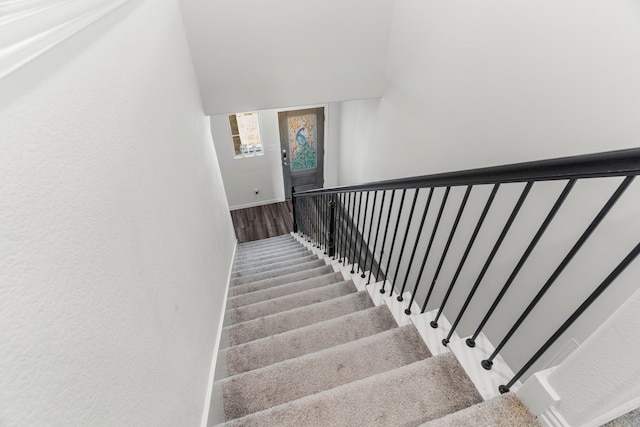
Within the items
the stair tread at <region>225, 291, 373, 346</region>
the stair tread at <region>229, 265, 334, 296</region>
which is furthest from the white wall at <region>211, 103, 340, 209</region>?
the stair tread at <region>225, 291, 373, 346</region>

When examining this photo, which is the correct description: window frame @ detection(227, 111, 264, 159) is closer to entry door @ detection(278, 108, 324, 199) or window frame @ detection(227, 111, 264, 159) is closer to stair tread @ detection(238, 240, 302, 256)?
entry door @ detection(278, 108, 324, 199)

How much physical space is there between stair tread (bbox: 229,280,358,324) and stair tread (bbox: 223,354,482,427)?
1010 mm

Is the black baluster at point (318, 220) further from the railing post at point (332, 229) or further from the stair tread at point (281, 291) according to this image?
the stair tread at point (281, 291)

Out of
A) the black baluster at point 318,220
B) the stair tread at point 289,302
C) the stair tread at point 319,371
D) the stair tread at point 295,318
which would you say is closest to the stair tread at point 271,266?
the black baluster at point 318,220

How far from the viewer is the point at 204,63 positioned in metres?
2.64

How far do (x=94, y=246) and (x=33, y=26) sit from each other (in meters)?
0.39

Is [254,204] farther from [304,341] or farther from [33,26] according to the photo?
[33,26]

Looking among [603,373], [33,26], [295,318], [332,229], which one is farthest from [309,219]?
[33,26]

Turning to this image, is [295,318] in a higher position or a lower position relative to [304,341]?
lower

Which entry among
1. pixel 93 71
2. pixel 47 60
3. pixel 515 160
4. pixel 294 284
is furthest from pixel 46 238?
pixel 294 284

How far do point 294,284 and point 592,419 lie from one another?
2050 mm

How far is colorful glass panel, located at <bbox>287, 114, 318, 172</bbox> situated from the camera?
17.5 ft

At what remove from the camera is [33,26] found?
484 millimetres

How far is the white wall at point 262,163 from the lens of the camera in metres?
4.96
